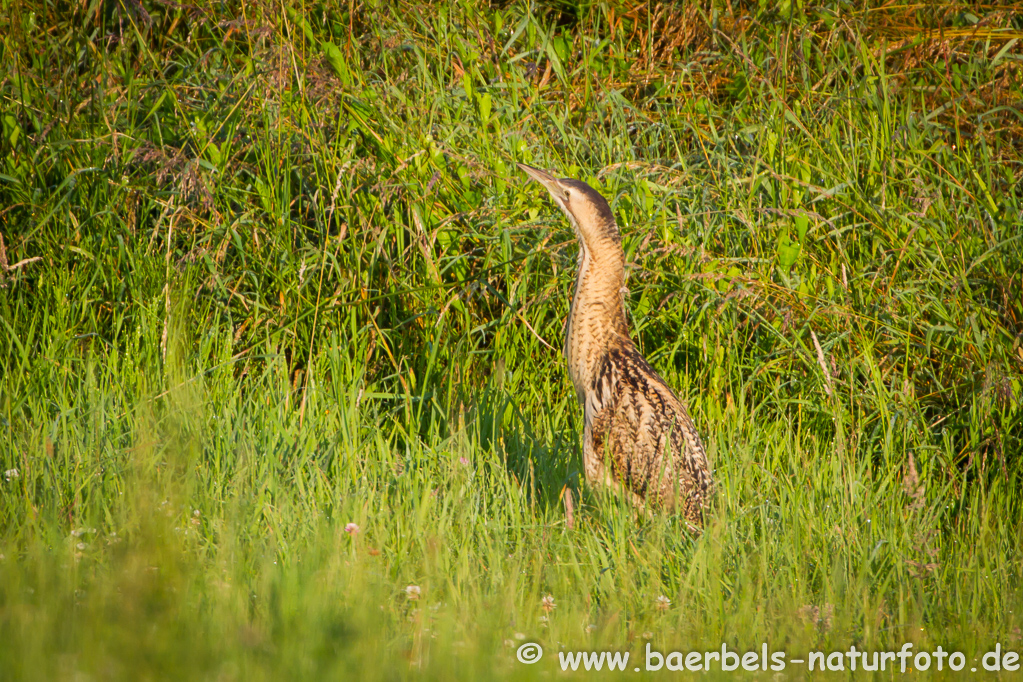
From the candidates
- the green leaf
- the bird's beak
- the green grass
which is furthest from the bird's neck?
the green leaf

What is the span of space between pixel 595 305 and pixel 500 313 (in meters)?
0.93

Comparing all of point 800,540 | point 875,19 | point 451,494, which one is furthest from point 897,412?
point 875,19

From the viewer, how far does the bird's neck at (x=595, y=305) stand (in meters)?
3.43

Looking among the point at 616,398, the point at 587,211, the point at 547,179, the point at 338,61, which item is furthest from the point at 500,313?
the point at 338,61

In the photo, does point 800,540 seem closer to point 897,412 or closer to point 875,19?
point 897,412

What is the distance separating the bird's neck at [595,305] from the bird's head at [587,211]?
0.03 m

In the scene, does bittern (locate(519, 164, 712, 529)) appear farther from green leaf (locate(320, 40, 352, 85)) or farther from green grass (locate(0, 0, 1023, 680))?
green leaf (locate(320, 40, 352, 85))

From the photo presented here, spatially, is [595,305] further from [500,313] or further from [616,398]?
[500,313]

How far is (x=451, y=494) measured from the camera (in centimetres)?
→ 311

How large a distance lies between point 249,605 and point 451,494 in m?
0.90

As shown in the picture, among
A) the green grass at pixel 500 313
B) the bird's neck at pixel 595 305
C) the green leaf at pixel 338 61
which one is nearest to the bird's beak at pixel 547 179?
the bird's neck at pixel 595 305

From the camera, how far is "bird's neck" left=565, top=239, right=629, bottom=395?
343 centimetres

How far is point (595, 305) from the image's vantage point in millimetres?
Answer: 3457

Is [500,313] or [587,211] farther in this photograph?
[500,313]
